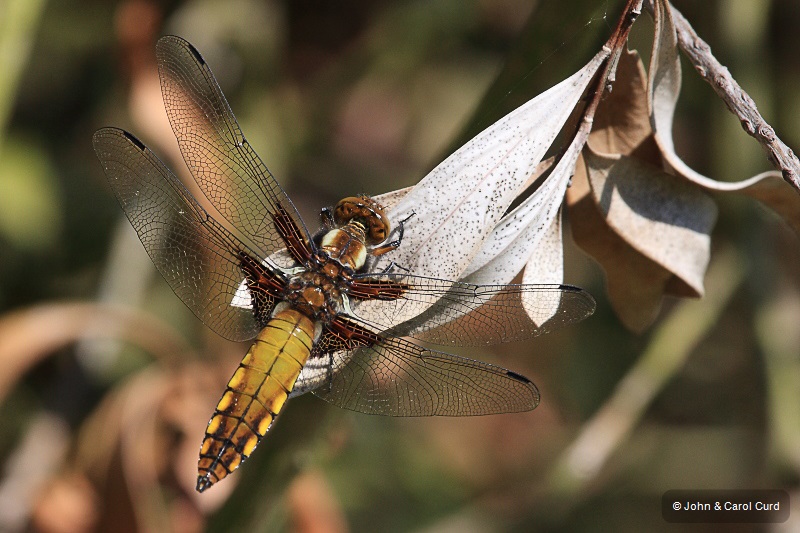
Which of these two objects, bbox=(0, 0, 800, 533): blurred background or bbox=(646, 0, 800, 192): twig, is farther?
bbox=(0, 0, 800, 533): blurred background

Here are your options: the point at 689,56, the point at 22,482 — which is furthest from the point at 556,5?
the point at 22,482

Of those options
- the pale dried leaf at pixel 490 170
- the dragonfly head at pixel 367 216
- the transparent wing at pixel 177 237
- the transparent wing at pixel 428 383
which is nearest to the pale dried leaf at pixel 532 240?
the pale dried leaf at pixel 490 170

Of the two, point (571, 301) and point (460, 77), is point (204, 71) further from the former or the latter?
point (460, 77)

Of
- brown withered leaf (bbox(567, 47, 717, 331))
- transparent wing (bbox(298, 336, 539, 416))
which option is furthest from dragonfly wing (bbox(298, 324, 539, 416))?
brown withered leaf (bbox(567, 47, 717, 331))

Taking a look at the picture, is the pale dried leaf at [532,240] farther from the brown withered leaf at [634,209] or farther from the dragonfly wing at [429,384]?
the dragonfly wing at [429,384]

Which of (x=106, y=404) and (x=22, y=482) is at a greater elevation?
(x=106, y=404)

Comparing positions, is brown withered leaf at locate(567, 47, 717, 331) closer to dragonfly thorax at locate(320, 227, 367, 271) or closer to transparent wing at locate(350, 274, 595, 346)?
transparent wing at locate(350, 274, 595, 346)
